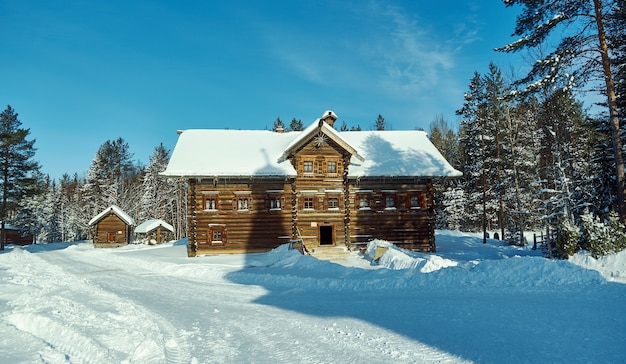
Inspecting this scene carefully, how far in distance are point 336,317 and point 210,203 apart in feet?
66.6

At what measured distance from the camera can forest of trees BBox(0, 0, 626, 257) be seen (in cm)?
1664

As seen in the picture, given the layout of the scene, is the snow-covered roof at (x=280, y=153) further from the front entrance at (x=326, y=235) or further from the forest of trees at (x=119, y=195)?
the forest of trees at (x=119, y=195)

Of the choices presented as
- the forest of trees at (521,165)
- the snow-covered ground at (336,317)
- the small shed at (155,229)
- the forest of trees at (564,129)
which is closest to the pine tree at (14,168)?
the forest of trees at (521,165)

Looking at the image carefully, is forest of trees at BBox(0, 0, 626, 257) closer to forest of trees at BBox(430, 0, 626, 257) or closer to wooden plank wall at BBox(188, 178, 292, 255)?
forest of trees at BBox(430, 0, 626, 257)

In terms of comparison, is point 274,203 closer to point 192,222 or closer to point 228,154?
point 228,154

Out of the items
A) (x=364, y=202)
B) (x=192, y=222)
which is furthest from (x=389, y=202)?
(x=192, y=222)

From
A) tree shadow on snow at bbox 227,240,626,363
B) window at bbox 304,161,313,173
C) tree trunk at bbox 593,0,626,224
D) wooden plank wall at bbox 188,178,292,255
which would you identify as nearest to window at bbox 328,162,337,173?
window at bbox 304,161,313,173

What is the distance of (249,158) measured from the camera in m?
29.0

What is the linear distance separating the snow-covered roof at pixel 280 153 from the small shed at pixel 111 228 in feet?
61.6

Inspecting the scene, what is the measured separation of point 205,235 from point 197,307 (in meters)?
17.3

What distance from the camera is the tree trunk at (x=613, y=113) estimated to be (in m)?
15.9

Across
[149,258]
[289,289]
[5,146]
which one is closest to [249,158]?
[149,258]

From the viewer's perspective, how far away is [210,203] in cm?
2769

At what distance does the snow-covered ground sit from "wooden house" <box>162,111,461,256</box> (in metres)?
10.9
